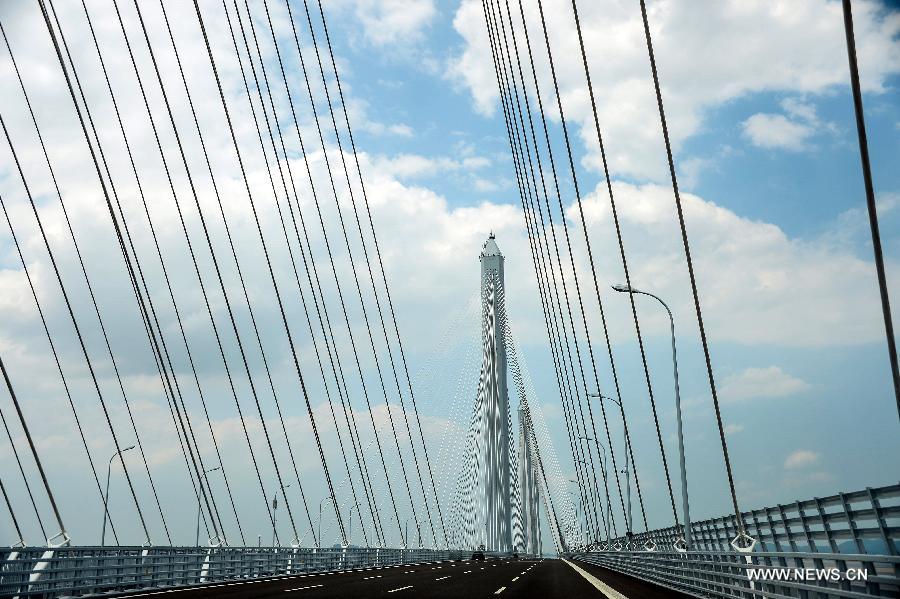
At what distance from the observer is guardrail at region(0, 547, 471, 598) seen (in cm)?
1736

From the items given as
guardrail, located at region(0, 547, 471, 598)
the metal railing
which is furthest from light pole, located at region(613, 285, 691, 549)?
guardrail, located at region(0, 547, 471, 598)

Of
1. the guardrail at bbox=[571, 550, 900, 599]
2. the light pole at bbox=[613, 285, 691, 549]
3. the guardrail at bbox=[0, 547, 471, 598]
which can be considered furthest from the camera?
the light pole at bbox=[613, 285, 691, 549]

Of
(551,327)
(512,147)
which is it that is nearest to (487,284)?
(551,327)

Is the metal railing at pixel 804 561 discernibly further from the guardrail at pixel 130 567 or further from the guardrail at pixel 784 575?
the guardrail at pixel 130 567

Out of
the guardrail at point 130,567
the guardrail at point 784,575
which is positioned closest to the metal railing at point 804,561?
the guardrail at point 784,575

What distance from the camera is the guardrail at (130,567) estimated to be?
17.4 metres

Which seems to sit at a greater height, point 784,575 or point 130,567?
point 130,567

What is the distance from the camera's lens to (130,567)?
21.6 meters

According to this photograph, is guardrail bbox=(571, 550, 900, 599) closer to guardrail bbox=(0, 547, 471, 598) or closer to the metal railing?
the metal railing

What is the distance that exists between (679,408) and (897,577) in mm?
25841

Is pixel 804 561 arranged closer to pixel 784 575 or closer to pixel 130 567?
pixel 784 575

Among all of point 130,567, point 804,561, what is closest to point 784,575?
point 804,561

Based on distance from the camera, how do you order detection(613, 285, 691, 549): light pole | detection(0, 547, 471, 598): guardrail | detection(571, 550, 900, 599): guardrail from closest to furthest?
1. detection(571, 550, 900, 599): guardrail
2. detection(0, 547, 471, 598): guardrail
3. detection(613, 285, 691, 549): light pole

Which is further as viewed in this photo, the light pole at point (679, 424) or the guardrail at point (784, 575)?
the light pole at point (679, 424)
